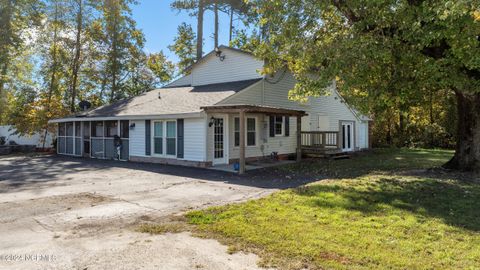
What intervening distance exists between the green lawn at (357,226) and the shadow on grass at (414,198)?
2cm

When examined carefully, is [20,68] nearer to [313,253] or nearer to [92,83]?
[92,83]

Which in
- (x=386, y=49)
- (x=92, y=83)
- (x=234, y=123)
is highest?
(x=92, y=83)

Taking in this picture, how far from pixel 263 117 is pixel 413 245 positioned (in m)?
11.5

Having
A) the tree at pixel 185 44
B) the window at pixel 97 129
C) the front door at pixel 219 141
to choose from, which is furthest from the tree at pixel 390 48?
the tree at pixel 185 44

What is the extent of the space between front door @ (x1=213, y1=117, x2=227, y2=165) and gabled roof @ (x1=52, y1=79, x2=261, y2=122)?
2.99ft

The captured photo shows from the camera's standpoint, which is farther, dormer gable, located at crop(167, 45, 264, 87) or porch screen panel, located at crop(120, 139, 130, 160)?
dormer gable, located at crop(167, 45, 264, 87)

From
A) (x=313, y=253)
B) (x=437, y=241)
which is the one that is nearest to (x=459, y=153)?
(x=437, y=241)

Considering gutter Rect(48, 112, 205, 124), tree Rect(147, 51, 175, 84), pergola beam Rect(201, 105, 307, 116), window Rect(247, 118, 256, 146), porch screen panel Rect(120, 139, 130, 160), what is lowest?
porch screen panel Rect(120, 139, 130, 160)

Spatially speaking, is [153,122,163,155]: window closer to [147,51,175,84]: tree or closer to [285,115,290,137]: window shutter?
[285,115,290,137]: window shutter

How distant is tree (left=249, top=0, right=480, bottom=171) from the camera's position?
787 cm

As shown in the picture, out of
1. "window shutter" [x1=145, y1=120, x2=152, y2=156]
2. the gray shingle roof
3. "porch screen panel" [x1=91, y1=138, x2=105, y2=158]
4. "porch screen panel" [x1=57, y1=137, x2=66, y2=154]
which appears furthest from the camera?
"porch screen panel" [x1=57, y1=137, x2=66, y2=154]

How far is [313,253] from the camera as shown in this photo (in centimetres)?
418

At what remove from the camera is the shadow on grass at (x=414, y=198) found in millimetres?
6102

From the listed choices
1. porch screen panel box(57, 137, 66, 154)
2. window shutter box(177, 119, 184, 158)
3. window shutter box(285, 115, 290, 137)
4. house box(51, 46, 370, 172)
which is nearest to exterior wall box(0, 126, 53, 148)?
porch screen panel box(57, 137, 66, 154)
